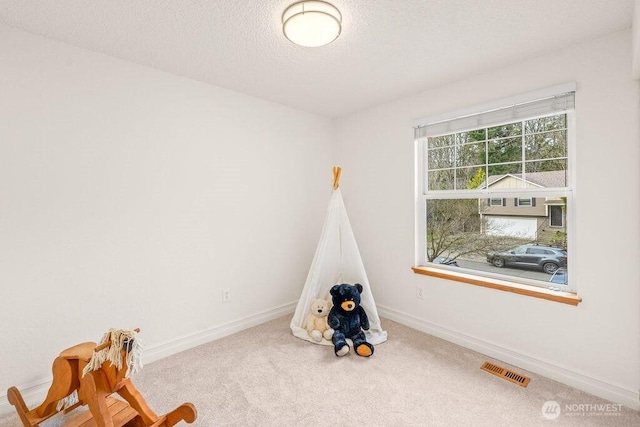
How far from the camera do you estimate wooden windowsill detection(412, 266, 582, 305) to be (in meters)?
1.98

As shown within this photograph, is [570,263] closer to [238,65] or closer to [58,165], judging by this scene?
[238,65]

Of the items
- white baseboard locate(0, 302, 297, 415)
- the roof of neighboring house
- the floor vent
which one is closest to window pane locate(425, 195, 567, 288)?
the roof of neighboring house

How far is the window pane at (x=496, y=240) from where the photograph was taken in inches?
85.9

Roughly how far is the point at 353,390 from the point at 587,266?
5.57 ft

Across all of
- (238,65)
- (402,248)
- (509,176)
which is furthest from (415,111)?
(238,65)

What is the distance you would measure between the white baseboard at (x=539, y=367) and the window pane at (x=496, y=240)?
21.4 inches

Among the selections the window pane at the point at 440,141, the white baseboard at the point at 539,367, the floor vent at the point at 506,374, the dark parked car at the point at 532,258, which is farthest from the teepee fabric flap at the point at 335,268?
the dark parked car at the point at 532,258

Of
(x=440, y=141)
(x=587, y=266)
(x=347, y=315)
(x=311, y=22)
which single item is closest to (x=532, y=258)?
(x=587, y=266)

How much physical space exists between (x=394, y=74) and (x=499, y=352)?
2.30m

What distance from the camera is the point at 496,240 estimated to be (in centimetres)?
247

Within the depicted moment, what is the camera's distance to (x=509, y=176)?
2.32 meters

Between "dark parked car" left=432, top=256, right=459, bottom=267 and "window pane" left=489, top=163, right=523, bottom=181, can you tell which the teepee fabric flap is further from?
"window pane" left=489, top=163, right=523, bottom=181

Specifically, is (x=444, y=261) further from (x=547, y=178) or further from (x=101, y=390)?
(x=101, y=390)

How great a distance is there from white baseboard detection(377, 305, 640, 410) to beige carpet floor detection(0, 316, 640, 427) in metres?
0.05
